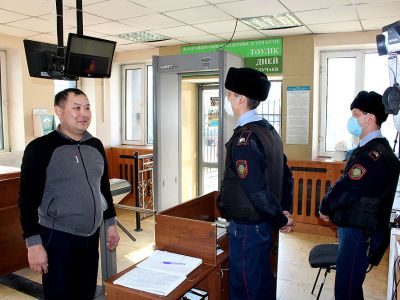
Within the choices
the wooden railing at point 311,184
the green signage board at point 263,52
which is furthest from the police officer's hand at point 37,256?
the green signage board at point 263,52

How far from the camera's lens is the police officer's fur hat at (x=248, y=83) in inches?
78.6

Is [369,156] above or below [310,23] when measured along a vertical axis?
below

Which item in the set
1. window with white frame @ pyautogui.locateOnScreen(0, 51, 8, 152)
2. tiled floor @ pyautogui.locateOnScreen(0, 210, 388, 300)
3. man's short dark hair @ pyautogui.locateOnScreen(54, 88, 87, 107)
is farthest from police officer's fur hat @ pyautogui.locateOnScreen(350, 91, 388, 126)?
window with white frame @ pyautogui.locateOnScreen(0, 51, 8, 152)

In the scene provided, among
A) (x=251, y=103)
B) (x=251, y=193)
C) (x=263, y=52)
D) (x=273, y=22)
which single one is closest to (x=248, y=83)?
(x=251, y=103)

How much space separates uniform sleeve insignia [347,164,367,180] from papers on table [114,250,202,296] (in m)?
1.02

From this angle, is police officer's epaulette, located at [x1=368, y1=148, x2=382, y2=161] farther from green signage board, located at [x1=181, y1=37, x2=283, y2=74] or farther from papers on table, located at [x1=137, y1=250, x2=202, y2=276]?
green signage board, located at [x1=181, y1=37, x2=283, y2=74]

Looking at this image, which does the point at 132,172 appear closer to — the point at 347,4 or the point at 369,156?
the point at 347,4

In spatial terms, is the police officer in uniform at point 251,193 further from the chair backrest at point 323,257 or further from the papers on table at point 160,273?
the chair backrest at point 323,257

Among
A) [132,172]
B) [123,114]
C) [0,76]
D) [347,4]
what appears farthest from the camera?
[123,114]

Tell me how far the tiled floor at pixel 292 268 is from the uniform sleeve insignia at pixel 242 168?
1.65 m

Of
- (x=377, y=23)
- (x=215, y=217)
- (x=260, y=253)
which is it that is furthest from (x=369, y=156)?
(x=377, y=23)

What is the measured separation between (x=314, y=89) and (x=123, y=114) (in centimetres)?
331

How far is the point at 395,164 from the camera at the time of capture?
2.17 metres

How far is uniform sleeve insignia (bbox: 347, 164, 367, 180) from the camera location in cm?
212
